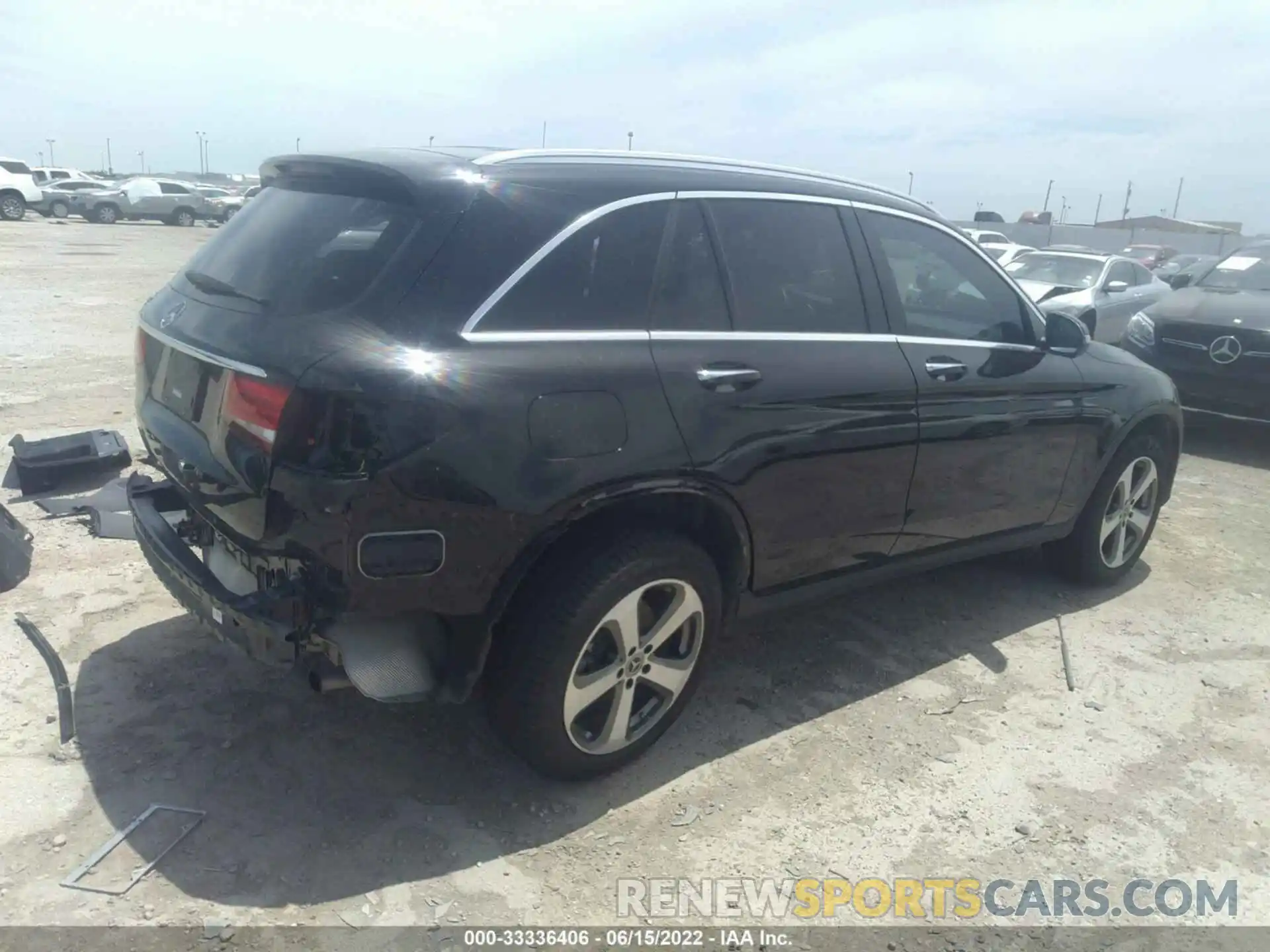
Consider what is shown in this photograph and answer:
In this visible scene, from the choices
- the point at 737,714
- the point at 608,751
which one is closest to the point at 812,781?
the point at 737,714

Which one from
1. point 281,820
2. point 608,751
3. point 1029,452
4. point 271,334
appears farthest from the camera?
point 1029,452

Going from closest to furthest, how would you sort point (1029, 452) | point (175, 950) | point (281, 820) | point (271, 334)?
1. point (175, 950)
2. point (271, 334)
3. point (281, 820)
4. point (1029, 452)

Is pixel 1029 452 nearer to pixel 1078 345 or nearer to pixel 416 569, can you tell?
pixel 1078 345

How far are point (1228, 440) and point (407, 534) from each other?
27.9 feet

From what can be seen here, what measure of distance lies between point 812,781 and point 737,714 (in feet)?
1.49

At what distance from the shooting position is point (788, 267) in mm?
A: 3498

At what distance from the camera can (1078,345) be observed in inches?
176

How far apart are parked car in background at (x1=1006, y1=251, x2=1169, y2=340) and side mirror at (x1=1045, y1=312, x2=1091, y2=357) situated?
24.8 ft

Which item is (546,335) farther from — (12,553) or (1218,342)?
(1218,342)

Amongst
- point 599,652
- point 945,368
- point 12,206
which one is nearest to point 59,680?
point 599,652

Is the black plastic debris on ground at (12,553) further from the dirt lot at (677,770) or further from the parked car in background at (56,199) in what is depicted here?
the parked car in background at (56,199)

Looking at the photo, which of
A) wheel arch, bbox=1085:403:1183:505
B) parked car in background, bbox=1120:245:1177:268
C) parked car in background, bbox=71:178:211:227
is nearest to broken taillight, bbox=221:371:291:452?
wheel arch, bbox=1085:403:1183:505

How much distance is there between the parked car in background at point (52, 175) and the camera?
35562 mm

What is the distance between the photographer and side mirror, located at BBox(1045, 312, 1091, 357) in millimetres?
4449
